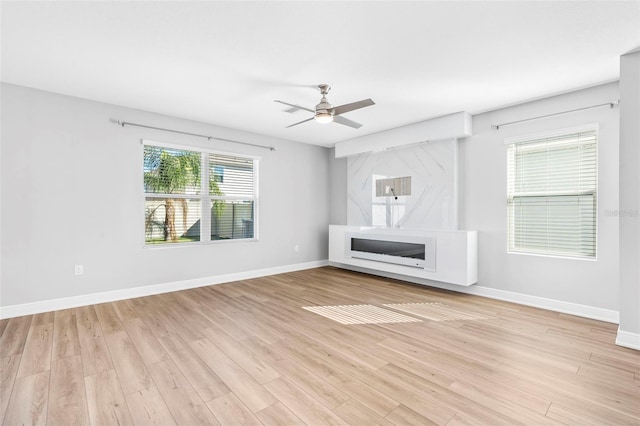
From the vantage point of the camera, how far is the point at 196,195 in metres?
4.75

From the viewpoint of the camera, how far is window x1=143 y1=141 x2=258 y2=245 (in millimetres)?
4363

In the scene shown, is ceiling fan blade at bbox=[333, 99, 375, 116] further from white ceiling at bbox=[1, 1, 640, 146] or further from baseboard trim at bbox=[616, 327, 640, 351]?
baseboard trim at bbox=[616, 327, 640, 351]

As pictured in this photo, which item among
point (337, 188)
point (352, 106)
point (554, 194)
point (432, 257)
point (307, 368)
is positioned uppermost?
point (352, 106)

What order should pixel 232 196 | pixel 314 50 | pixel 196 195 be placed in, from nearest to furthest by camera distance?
pixel 314 50, pixel 196 195, pixel 232 196

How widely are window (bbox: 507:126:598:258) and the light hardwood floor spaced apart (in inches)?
34.5

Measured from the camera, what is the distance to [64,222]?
3631mm

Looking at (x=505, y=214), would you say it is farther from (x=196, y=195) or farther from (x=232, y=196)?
(x=196, y=195)

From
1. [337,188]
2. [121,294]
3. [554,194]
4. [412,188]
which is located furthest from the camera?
[337,188]

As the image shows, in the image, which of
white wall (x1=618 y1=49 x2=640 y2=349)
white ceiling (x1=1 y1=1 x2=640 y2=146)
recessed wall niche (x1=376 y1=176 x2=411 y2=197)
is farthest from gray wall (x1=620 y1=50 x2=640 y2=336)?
recessed wall niche (x1=376 y1=176 x2=411 y2=197)

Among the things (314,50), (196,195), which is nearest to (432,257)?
(314,50)

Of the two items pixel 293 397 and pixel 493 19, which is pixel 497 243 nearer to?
pixel 493 19

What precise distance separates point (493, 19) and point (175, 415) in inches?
132

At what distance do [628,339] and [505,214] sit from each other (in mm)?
1797

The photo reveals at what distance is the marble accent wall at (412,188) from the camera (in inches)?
179
